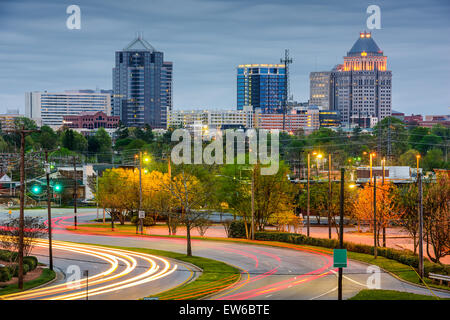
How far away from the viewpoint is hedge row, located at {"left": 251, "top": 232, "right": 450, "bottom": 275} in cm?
3728

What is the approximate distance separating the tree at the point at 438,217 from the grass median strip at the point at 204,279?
44.2 feet

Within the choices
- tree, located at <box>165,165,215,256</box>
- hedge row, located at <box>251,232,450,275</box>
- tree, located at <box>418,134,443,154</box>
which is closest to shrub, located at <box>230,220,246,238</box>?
tree, located at <box>165,165,215,256</box>

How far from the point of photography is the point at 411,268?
39.8m

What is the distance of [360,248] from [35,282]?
25779mm

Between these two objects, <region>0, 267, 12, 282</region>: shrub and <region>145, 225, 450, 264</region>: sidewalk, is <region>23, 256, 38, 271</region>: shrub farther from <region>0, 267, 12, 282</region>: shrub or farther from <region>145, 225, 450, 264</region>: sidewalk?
<region>145, 225, 450, 264</region>: sidewalk

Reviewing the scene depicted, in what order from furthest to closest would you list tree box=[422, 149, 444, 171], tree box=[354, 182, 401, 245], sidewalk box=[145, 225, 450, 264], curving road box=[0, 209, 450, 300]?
1. tree box=[422, 149, 444, 171]
2. sidewalk box=[145, 225, 450, 264]
3. tree box=[354, 182, 401, 245]
4. curving road box=[0, 209, 450, 300]

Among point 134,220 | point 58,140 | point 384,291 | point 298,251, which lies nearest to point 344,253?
point 384,291

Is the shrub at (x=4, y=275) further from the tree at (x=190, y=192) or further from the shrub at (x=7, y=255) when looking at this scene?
the tree at (x=190, y=192)

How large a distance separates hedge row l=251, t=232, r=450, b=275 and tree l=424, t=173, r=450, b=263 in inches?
62.6

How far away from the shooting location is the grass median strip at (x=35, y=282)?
32.2 meters

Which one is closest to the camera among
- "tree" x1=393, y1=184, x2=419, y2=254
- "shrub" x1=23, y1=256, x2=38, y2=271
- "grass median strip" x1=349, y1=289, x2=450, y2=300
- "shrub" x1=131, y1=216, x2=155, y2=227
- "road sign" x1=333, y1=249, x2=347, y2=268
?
"road sign" x1=333, y1=249, x2=347, y2=268

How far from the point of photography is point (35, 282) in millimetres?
34906

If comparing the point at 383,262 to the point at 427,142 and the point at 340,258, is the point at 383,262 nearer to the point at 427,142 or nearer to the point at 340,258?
the point at 340,258

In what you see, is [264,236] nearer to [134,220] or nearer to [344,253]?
[134,220]
